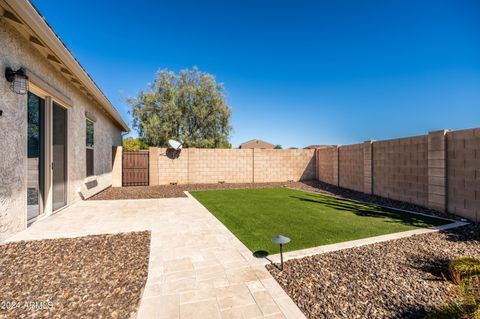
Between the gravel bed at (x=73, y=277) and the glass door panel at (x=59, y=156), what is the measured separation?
8.39 feet

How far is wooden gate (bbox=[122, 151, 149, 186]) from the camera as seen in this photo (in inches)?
455

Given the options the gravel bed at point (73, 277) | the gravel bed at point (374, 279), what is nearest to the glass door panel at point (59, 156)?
the gravel bed at point (73, 277)

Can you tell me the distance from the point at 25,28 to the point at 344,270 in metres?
6.59

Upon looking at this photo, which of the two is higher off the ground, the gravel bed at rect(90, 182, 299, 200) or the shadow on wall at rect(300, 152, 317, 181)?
the shadow on wall at rect(300, 152, 317, 181)

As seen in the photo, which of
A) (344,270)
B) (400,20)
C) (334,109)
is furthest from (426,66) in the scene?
(344,270)

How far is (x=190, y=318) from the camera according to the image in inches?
75.2

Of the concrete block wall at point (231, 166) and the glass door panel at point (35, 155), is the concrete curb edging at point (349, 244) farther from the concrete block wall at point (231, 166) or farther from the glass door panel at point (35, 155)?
the concrete block wall at point (231, 166)

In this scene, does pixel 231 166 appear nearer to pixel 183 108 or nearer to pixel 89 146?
pixel 89 146

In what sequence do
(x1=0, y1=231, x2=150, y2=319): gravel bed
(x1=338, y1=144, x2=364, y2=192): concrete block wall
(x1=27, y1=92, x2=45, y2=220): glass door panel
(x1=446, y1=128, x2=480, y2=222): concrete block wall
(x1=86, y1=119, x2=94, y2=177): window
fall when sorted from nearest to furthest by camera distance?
(x1=0, y1=231, x2=150, y2=319): gravel bed → (x1=27, y1=92, x2=45, y2=220): glass door panel → (x1=446, y1=128, x2=480, y2=222): concrete block wall → (x1=86, y1=119, x2=94, y2=177): window → (x1=338, y1=144, x2=364, y2=192): concrete block wall

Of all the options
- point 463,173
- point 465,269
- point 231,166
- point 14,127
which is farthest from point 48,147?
point 463,173

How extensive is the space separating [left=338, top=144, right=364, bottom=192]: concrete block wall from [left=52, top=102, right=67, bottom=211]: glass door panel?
36.9ft

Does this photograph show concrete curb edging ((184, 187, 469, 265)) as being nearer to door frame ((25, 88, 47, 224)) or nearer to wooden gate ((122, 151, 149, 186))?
door frame ((25, 88, 47, 224))

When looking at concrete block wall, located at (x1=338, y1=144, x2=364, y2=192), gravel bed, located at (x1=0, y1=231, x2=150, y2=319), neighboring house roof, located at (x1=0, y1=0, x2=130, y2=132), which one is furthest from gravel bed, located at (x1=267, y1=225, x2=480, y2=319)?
concrete block wall, located at (x1=338, y1=144, x2=364, y2=192)

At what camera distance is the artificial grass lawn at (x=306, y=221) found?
3.93 m
